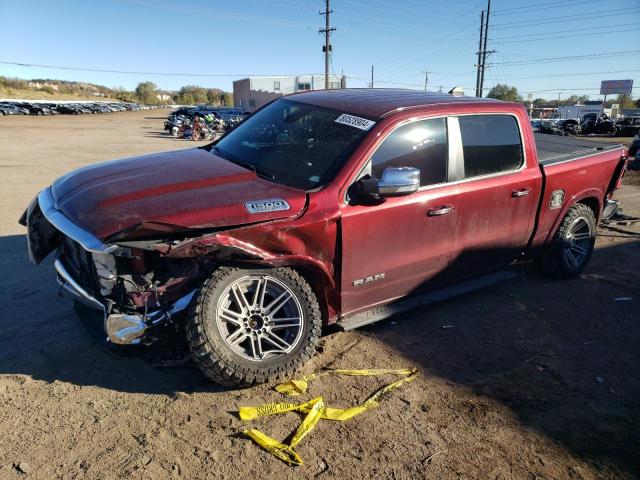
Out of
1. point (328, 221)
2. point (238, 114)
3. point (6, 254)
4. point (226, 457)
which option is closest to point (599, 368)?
point (328, 221)

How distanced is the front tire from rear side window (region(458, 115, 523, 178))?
1844mm

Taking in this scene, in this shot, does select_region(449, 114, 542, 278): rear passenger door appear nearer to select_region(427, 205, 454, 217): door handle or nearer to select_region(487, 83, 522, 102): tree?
select_region(427, 205, 454, 217): door handle

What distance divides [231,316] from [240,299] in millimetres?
120

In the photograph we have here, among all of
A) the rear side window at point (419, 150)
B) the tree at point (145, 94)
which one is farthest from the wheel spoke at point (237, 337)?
the tree at point (145, 94)

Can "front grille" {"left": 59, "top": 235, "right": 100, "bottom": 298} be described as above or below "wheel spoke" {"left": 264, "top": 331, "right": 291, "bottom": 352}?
above

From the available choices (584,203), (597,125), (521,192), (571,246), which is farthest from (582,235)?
(597,125)

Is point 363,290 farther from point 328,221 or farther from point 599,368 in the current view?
point 599,368

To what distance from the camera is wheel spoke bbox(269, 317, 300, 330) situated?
121 inches

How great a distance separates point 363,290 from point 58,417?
2.09 m

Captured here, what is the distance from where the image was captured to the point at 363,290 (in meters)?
3.46

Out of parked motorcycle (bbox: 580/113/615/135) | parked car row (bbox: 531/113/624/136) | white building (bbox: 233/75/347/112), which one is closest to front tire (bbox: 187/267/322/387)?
parked car row (bbox: 531/113/624/136)

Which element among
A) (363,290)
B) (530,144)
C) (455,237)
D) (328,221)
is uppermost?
(530,144)

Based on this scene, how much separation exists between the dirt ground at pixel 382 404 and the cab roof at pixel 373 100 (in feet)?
5.88

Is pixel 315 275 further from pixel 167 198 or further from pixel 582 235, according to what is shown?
pixel 582 235
